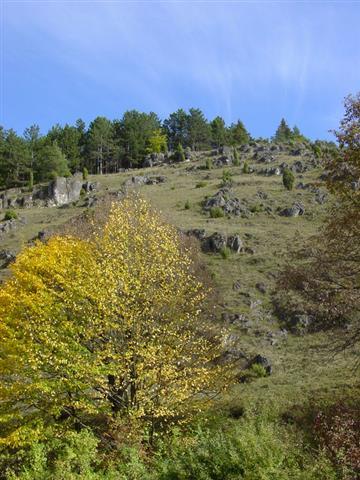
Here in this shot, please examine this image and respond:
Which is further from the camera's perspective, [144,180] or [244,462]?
[144,180]

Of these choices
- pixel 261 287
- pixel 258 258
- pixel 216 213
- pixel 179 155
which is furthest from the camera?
pixel 179 155

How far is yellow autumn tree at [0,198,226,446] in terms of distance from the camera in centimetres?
1407

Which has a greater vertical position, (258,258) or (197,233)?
(197,233)

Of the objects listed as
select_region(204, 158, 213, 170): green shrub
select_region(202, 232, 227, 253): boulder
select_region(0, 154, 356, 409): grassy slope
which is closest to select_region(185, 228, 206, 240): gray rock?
select_region(202, 232, 227, 253): boulder

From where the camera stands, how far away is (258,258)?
42.2 metres

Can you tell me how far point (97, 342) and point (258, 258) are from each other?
91.6ft

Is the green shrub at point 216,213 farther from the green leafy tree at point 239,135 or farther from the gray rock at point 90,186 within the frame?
the green leafy tree at point 239,135

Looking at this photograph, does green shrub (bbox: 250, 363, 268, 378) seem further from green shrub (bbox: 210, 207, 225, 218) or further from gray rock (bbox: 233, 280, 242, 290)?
green shrub (bbox: 210, 207, 225, 218)

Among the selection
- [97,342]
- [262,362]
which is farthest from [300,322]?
[97,342]

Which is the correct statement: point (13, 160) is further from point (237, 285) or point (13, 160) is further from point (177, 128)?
point (237, 285)

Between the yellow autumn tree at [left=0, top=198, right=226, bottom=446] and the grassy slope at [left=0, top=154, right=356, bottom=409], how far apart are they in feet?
20.1

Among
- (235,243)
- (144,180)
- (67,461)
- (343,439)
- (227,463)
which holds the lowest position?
(67,461)

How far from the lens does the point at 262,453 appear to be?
9141 millimetres

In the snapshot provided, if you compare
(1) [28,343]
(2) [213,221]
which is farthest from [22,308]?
(2) [213,221]
